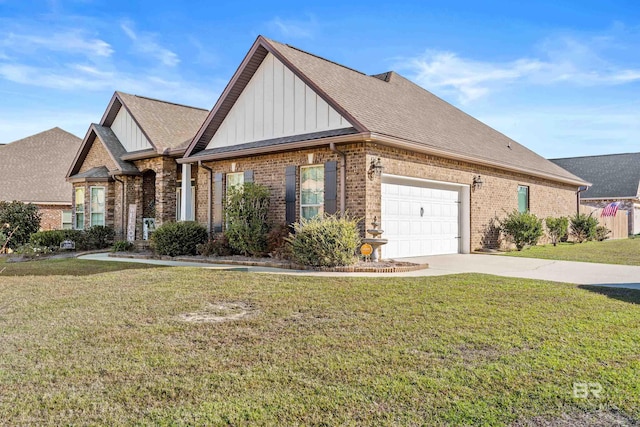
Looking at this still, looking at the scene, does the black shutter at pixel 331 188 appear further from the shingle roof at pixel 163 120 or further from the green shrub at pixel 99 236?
the green shrub at pixel 99 236

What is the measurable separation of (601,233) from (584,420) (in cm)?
2493

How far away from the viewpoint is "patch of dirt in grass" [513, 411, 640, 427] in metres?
3.21

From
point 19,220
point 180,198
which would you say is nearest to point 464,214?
point 180,198

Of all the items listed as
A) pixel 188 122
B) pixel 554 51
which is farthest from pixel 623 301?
pixel 188 122

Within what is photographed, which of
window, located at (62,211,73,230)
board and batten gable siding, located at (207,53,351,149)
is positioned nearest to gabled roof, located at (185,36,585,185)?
board and batten gable siding, located at (207,53,351,149)

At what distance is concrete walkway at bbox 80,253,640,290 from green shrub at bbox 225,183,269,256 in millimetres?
1369

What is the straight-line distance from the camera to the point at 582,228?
22.9 meters

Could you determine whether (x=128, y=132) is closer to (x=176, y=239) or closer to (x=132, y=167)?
(x=132, y=167)

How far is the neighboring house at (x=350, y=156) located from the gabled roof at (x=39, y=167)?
1170cm

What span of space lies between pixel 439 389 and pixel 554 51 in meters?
14.2

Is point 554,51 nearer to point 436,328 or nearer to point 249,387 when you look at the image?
point 436,328

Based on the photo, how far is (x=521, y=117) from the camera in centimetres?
2016

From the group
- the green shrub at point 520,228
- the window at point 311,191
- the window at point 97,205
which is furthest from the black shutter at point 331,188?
the window at point 97,205

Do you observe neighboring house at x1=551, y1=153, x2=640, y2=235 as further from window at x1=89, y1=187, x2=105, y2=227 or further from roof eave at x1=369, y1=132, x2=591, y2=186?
window at x1=89, y1=187, x2=105, y2=227
